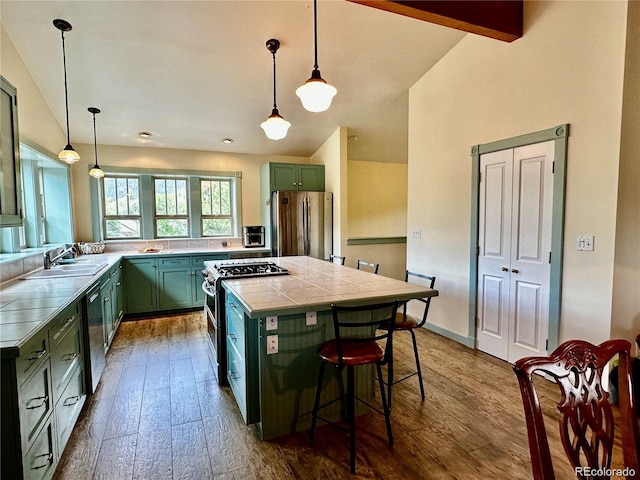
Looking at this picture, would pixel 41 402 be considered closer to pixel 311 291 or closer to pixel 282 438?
pixel 282 438

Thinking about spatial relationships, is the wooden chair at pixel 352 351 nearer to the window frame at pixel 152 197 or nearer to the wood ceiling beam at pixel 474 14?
the wood ceiling beam at pixel 474 14

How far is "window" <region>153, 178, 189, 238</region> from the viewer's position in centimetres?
521

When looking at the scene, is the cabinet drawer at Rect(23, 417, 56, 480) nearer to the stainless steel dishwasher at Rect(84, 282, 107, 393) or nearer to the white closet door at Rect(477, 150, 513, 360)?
the stainless steel dishwasher at Rect(84, 282, 107, 393)

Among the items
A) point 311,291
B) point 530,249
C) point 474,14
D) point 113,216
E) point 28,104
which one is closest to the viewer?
point 311,291

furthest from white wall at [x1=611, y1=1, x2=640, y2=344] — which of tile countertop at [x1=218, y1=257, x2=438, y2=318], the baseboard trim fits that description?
tile countertop at [x1=218, y1=257, x2=438, y2=318]

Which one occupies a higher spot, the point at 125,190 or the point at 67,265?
the point at 125,190

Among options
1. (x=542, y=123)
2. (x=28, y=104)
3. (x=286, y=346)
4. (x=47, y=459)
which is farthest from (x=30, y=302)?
(x=542, y=123)

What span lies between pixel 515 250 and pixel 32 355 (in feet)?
11.5

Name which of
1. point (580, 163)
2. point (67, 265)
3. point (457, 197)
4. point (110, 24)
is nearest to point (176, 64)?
point (110, 24)

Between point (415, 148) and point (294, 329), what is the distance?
306cm

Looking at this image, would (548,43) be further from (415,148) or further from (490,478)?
(490,478)

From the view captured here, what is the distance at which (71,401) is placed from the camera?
6.85ft

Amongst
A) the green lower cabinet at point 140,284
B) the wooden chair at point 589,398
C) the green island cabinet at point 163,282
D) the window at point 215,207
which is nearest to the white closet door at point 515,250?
the wooden chair at point 589,398

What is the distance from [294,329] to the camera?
2035mm
